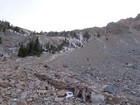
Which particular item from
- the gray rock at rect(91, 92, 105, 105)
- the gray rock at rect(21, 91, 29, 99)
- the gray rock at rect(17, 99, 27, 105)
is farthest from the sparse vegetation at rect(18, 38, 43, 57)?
the gray rock at rect(17, 99, 27, 105)

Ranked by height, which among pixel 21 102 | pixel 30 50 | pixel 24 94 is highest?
pixel 30 50

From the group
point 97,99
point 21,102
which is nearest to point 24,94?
point 21,102

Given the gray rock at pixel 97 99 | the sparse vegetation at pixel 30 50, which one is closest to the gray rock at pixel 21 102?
the gray rock at pixel 97 99

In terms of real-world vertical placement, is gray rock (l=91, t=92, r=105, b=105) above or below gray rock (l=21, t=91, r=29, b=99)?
below

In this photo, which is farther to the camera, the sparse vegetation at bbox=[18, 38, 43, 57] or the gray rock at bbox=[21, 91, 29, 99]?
the sparse vegetation at bbox=[18, 38, 43, 57]

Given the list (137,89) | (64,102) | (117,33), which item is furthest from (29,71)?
(117,33)

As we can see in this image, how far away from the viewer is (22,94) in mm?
11977

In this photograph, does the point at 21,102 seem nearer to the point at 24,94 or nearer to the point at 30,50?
the point at 24,94

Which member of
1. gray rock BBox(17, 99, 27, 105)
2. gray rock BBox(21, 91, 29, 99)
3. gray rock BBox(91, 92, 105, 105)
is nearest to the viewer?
gray rock BBox(17, 99, 27, 105)

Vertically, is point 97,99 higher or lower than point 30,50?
lower

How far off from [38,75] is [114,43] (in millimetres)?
36188

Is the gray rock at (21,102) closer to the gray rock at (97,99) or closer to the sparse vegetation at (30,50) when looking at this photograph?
the gray rock at (97,99)

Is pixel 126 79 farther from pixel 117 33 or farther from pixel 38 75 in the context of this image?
pixel 117 33

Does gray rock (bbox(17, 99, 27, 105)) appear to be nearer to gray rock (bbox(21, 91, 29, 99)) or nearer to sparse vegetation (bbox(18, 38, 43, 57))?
gray rock (bbox(21, 91, 29, 99))
